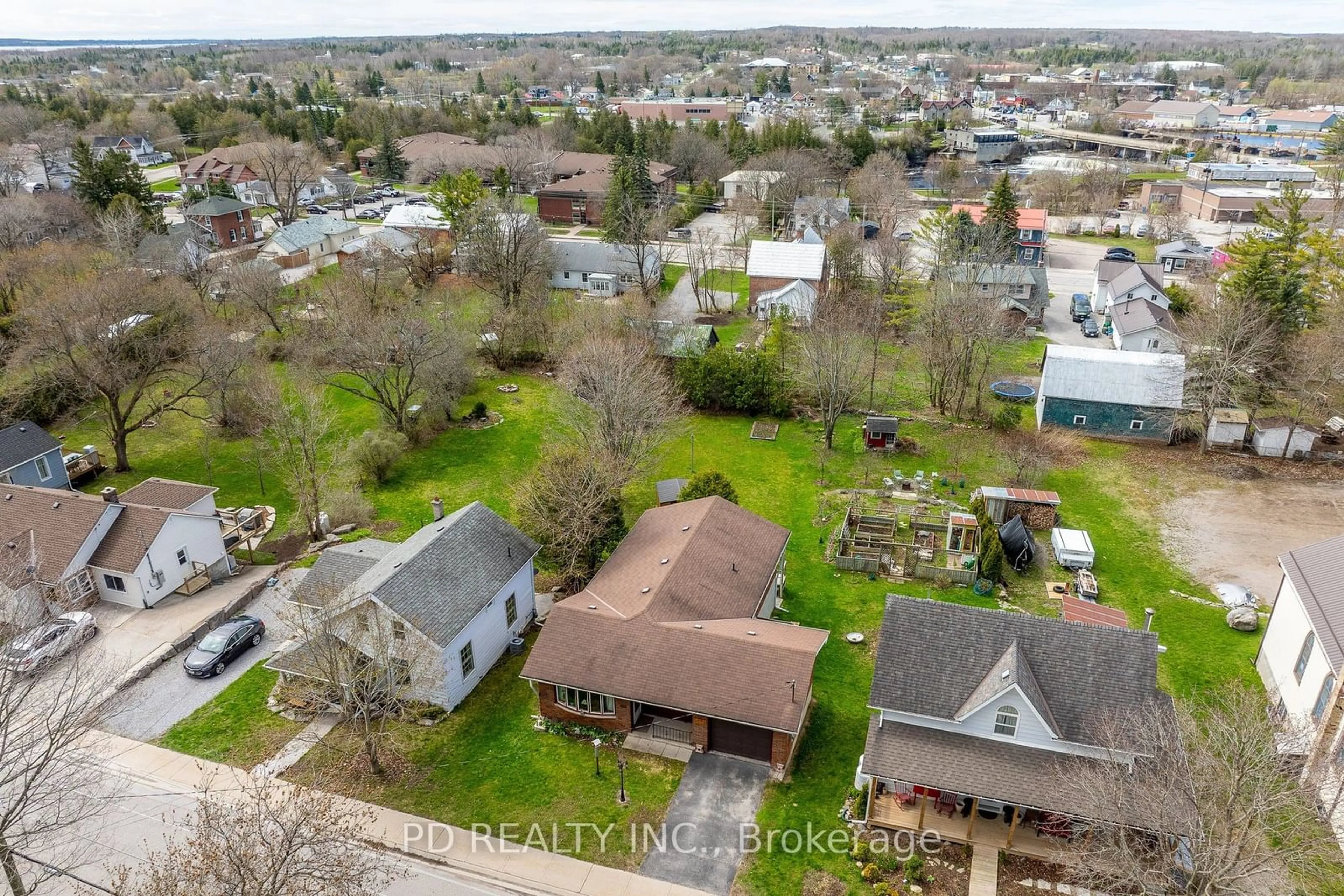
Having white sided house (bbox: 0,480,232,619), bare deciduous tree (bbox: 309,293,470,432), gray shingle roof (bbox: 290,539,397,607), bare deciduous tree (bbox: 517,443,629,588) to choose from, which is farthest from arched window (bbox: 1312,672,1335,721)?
bare deciduous tree (bbox: 309,293,470,432)

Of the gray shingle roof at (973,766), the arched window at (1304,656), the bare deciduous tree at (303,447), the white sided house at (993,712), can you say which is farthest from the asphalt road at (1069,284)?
the bare deciduous tree at (303,447)

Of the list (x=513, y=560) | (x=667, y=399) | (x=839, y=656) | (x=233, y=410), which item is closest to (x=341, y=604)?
Result: (x=513, y=560)

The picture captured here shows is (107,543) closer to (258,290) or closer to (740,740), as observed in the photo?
(740,740)

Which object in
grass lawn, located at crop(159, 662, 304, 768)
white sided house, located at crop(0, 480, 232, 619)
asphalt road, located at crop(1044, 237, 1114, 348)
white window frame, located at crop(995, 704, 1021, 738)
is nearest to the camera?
white window frame, located at crop(995, 704, 1021, 738)

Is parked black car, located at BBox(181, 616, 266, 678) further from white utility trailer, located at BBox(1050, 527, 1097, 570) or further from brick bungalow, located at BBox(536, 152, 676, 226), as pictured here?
brick bungalow, located at BBox(536, 152, 676, 226)

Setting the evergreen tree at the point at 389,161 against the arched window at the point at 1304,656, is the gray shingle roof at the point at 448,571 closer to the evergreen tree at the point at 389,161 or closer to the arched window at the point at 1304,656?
the arched window at the point at 1304,656

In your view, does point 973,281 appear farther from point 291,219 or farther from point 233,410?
point 291,219
